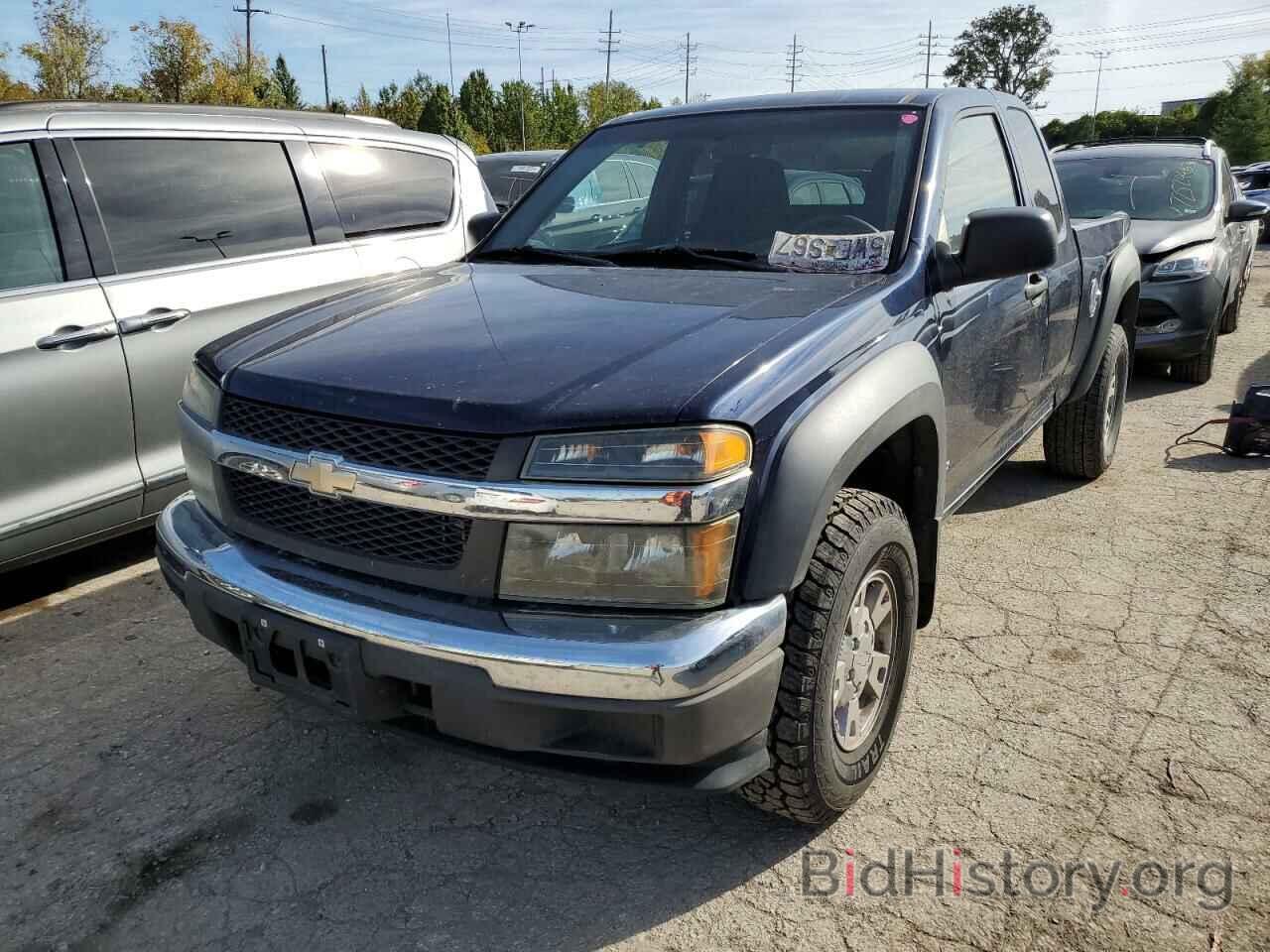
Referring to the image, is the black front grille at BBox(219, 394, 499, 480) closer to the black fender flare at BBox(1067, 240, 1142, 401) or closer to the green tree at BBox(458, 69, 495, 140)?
the black fender flare at BBox(1067, 240, 1142, 401)

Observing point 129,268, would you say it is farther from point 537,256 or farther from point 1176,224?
point 1176,224

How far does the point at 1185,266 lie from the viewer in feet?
22.3

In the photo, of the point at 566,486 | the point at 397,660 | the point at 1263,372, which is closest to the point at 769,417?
the point at 566,486

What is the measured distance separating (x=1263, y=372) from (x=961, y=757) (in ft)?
20.3

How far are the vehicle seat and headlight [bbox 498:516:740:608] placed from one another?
1.31 meters

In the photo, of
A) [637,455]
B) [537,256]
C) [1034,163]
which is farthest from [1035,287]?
[637,455]

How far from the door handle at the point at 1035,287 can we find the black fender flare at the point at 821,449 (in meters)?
1.14

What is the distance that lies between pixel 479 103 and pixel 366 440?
55.4 metres

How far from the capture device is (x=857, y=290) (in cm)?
256

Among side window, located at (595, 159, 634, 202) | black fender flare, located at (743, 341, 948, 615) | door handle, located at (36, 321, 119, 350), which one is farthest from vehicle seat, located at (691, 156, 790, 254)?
door handle, located at (36, 321, 119, 350)

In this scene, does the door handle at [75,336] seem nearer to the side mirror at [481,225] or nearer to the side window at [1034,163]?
the side mirror at [481,225]

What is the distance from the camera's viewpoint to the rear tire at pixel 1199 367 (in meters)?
7.07

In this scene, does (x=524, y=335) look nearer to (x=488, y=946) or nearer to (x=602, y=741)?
(x=602, y=741)

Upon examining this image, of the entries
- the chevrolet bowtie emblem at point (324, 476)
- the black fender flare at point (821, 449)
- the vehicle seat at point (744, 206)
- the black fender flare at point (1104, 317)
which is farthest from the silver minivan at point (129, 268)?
the black fender flare at point (1104, 317)
